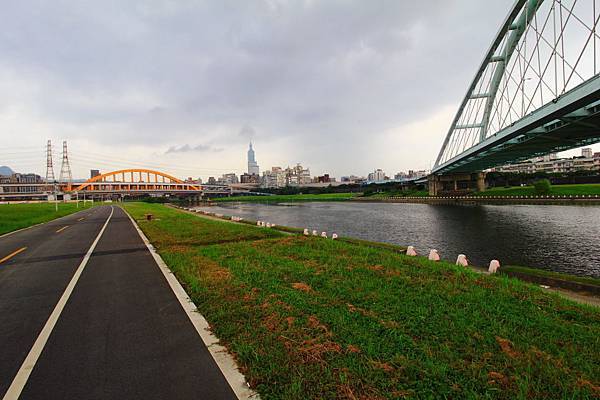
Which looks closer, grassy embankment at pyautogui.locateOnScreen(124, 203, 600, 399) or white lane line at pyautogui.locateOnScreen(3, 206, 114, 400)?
grassy embankment at pyautogui.locateOnScreen(124, 203, 600, 399)

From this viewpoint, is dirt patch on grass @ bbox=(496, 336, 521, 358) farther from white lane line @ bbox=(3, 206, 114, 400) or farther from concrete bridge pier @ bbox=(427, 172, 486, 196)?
concrete bridge pier @ bbox=(427, 172, 486, 196)

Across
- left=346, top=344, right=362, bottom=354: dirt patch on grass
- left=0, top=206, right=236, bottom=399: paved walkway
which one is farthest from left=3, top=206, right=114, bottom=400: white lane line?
left=346, top=344, right=362, bottom=354: dirt patch on grass

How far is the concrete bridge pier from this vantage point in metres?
84.1

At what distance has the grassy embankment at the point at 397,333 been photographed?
324 cm

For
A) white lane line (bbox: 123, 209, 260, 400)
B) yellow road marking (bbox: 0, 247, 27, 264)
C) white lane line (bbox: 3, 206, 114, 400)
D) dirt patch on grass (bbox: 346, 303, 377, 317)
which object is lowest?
yellow road marking (bbox: 0, 247, 27, 264)

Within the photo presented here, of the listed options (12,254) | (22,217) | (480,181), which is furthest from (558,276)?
(480,181)

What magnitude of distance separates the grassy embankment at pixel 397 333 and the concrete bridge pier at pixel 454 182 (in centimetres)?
8534

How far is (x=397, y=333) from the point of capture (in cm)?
438

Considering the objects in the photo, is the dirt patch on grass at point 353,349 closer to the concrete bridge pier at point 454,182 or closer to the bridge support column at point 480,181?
the concrete bridge pier at point 454,182

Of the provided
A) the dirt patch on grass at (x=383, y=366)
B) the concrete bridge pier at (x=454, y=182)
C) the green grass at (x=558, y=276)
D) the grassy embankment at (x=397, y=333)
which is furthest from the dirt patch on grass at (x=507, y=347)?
the concrete bridge pier at (x=454, y=182)

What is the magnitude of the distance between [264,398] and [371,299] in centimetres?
324

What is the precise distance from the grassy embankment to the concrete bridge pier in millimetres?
85344

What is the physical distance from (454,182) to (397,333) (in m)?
93.5

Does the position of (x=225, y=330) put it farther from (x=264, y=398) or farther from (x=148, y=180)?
(x=148, y=180)
